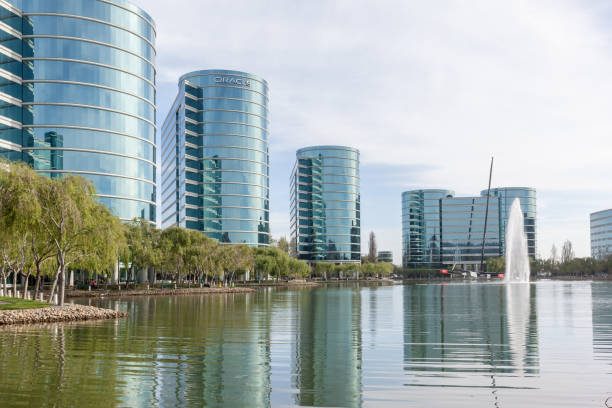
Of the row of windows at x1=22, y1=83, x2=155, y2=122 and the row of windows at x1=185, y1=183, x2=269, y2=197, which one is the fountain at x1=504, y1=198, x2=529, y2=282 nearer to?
the row of windows at x1=185, y1=183, x2=269, y2=197

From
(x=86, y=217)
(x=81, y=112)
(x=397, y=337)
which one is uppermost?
(x=81, y=112)

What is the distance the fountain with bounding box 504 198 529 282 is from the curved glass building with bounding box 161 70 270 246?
7255cm

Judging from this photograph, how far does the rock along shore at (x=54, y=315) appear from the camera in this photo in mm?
32125

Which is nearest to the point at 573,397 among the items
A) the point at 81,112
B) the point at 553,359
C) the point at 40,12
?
the point at 553,359

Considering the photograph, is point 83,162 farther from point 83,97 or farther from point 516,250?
point 516,250

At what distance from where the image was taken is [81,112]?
351ft

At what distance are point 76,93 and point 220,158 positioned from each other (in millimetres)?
66785

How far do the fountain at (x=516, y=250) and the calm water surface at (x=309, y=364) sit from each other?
10854cm

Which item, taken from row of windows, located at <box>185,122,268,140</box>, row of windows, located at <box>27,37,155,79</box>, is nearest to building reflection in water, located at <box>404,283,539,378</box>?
row of windows, located at <box>27,37,155,79</box>

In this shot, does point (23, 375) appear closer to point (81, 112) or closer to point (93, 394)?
point (93, 394)

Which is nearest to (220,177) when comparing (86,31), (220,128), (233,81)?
(220,128)

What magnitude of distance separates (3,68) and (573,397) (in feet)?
363

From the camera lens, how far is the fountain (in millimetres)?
135125

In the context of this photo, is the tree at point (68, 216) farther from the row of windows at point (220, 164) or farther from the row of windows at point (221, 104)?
the row of windows at point (221, 104)
